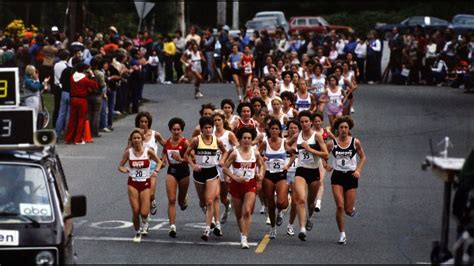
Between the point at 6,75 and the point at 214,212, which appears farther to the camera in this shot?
the point at 214,212

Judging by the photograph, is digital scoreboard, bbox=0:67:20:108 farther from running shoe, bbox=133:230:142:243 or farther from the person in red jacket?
the person in red jacket

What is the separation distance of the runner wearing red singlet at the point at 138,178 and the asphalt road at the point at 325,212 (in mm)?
366

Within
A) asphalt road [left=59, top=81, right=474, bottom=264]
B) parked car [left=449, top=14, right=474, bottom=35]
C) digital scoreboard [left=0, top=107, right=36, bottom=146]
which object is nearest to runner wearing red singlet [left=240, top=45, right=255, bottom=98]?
asphalt road [left=59, top=81, right=474, bottom=264]

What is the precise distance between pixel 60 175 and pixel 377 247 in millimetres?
5247

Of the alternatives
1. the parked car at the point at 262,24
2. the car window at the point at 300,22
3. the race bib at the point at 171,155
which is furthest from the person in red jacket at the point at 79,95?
the car window at the point at 300,22

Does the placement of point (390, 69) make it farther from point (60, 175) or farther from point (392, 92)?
point (60, 175)

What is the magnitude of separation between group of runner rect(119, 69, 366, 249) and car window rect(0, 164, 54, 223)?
4.59m

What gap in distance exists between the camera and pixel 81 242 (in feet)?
54.7

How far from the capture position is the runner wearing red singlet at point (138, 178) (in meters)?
17.0

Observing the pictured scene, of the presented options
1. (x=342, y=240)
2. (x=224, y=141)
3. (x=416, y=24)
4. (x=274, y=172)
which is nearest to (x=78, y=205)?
(x=342, y=240)

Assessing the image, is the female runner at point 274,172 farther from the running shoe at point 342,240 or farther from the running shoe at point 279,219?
the running shoe at point 342,240

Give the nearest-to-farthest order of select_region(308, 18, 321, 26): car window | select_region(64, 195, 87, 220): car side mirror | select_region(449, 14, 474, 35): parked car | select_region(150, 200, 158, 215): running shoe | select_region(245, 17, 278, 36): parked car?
select_region(64, 195, 87, 220): car side mirror
select_region(150, 200, 158, 215): running shoe
select_region(449, 14, 474, 35): parked car
select_region(245, 17, 278, 36): parked car
select_region(308, 18, 321, 26): car window

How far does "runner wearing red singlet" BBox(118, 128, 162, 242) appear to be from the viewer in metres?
17.0

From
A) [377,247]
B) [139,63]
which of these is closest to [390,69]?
[139,63]
